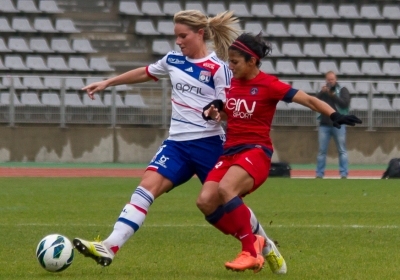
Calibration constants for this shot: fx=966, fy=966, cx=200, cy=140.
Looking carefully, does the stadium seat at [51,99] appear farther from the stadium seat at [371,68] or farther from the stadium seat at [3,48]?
the stadium seat at [371,68]

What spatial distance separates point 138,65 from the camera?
2770 cm

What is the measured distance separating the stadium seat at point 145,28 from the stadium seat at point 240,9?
2517mm

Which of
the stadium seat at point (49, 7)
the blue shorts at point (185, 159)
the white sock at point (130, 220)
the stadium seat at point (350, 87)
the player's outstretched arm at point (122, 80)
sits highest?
the player's outstretched arm at point (122, 80)

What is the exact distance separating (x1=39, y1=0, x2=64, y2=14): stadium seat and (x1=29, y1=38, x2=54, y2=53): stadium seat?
102 centimetres

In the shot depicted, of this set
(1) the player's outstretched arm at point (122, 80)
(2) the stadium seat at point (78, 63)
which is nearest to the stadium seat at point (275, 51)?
(2) the stadium seat at point (78, 63)

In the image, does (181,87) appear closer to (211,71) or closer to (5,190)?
(211,71)

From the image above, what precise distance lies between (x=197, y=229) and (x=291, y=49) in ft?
61.5

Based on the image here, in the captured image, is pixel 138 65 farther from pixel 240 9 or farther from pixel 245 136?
pixel 245 136

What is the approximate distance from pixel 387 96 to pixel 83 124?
8.12m

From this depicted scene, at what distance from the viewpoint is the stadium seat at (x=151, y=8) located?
28.7m

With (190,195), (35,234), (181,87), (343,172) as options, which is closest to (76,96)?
(343,172)

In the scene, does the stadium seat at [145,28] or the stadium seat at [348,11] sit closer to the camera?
the stadium seat at [145,28]

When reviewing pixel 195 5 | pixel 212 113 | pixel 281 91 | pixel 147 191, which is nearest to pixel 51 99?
pixel 195 5

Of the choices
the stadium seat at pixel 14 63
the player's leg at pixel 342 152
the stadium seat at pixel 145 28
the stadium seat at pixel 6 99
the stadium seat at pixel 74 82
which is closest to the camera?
the player's leg at pixel 342 152
